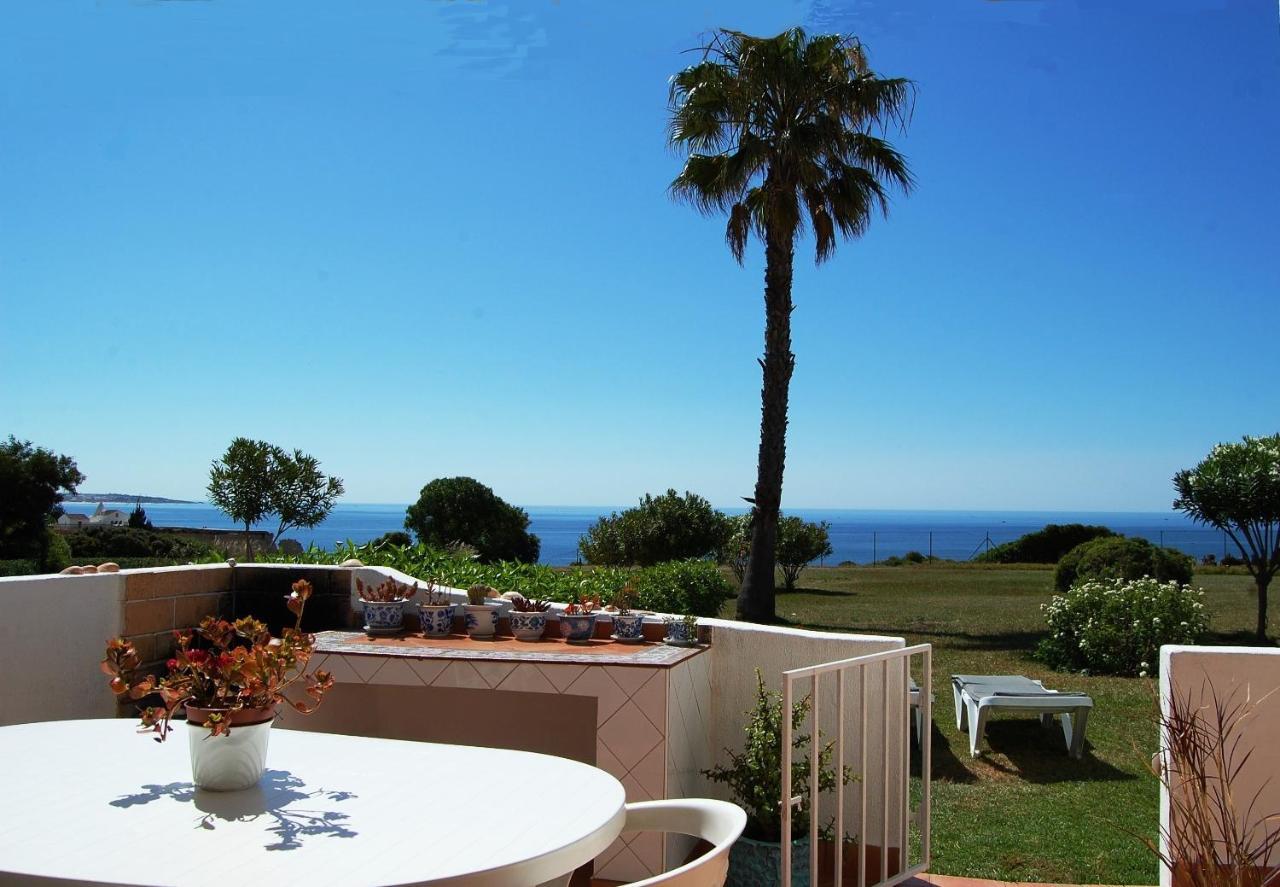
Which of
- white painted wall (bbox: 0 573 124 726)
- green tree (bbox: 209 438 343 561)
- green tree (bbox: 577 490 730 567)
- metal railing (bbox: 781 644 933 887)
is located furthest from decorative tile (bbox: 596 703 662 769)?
green tree (bbox: 209 438 343 561)

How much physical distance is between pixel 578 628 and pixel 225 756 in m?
2.35

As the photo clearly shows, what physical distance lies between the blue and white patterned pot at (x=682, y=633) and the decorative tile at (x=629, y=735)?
64 cm

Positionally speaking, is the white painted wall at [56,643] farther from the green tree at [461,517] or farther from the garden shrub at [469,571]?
the green tree at [461,517]

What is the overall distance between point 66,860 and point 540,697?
9.46 ft

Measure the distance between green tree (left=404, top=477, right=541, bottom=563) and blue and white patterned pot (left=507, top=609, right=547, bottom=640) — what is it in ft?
63.6

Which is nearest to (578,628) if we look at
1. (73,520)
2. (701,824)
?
(701,824)

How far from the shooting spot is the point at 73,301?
22.8 m

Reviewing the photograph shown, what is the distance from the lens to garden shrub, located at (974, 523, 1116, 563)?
91.9ft

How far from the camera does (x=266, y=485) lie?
21.6 meters

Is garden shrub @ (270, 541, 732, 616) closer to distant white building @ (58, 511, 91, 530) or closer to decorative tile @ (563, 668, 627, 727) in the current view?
decorative tile @ (563, 668, 627, 727)

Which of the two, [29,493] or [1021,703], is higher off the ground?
[29,493]

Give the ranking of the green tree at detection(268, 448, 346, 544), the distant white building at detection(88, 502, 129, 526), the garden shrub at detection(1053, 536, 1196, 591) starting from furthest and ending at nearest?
the distant white building at detection(88, 502, 129, 526), the green tree at detection(268, 448, 346, 544), the garden shrub at detection(1053, 536, 1196, 591)

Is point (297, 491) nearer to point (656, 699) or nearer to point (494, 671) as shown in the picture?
point (494, 671)

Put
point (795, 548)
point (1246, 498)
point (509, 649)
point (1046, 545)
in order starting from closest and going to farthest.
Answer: point (509, 649) < point (1246, 498) < point (795, 548) < point (1046, 545)
